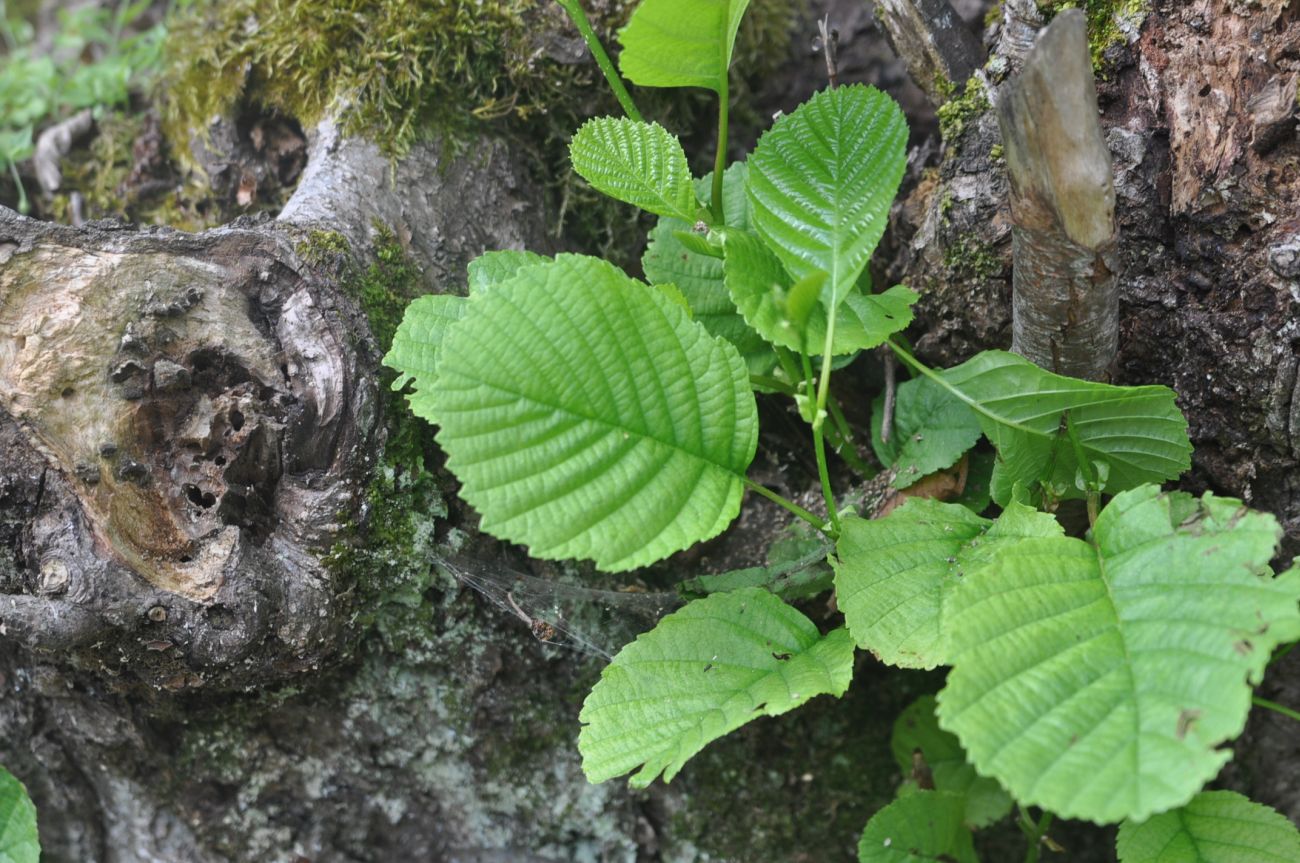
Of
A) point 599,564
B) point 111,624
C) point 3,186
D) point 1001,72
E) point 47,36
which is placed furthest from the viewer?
point 47,36

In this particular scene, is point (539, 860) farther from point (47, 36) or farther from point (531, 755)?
point (47, 36)

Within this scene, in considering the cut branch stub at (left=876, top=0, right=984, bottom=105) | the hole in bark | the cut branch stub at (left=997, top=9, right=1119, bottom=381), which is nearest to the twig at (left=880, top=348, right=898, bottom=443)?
the cut branch stub at (left=997, top=9, right=1119, bottom=381)

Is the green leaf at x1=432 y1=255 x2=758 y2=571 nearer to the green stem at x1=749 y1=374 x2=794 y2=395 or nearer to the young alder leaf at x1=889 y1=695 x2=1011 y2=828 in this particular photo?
the green stem at x1=749 y1=374 x2=794 y2=395

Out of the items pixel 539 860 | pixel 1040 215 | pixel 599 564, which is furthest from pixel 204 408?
pixel 1040 215

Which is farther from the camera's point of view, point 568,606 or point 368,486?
point 568,606

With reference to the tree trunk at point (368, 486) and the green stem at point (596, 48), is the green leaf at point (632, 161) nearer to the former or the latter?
the green stem at point (596, 48)

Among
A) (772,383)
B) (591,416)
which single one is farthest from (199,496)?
(772,383)

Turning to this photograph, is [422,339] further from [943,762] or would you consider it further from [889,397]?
[943,762]
